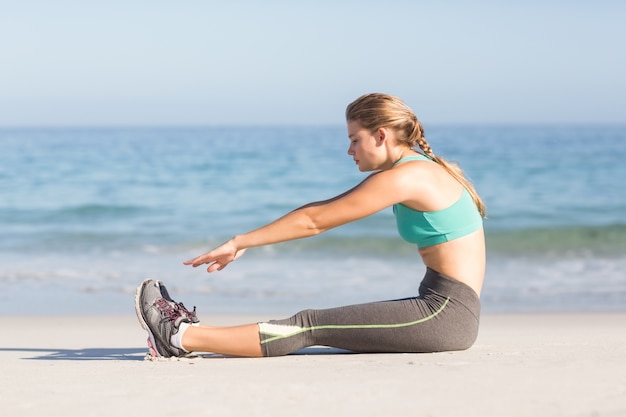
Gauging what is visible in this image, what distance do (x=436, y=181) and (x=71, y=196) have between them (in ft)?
51.0

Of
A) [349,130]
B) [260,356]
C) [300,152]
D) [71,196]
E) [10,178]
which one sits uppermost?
[300,152]

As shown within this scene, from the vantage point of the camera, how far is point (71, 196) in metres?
18.6

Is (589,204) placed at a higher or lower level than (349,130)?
higher

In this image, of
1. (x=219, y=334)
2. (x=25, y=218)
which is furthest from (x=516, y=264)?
(x=25, y=218)

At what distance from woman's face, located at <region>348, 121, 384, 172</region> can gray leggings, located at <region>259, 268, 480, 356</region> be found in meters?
0.62

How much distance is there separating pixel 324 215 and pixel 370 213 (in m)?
0.22

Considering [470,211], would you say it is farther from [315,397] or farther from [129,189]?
[129,189]

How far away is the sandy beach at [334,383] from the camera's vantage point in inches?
126

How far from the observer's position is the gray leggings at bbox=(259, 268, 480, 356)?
13.9 feet

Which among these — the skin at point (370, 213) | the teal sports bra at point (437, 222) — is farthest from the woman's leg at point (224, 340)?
the teal sports bra at point (437, 222)

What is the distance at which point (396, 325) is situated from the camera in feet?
13.9

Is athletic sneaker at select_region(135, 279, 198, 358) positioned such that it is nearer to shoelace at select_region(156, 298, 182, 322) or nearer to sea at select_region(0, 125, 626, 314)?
shoelace at select_region(156, 298, 182, 322)

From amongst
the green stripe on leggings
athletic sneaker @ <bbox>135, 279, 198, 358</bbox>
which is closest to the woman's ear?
the green stripe on leggings

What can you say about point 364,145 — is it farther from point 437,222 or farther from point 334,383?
point 334,383
